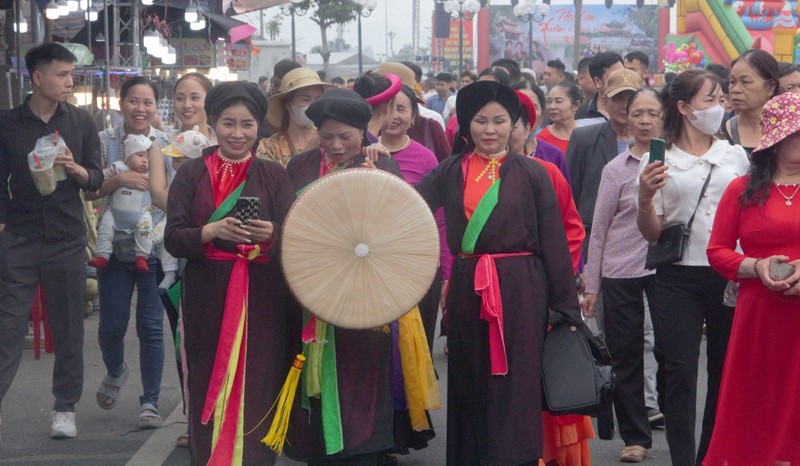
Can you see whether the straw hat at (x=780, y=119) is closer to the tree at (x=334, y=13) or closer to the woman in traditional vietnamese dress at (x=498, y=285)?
the woman in traditional vietnamese dress at (x=498, y=285)

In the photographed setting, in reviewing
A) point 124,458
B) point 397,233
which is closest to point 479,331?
point 397,233

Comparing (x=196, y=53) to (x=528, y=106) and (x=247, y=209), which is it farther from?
(x=247, y=209)

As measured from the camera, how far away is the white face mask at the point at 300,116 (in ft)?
20.9

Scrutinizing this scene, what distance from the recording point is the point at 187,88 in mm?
6598

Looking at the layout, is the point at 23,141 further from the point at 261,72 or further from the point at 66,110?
the point at 261,72

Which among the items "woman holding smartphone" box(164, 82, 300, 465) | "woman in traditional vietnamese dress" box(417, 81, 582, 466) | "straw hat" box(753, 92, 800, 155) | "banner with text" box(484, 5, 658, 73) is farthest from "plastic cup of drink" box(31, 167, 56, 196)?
"banner with text" box(484, 5, 658, 73)

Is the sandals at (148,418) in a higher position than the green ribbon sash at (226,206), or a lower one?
lower

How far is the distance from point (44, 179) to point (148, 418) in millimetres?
1540

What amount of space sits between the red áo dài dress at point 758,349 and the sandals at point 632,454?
1296mm

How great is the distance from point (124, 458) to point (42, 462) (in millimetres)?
414

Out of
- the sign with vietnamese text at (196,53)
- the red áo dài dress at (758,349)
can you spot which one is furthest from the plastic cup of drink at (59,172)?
the sign with vietnamese text at (196,53)

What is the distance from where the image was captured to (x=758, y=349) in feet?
16.1

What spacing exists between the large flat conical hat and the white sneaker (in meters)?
2.52

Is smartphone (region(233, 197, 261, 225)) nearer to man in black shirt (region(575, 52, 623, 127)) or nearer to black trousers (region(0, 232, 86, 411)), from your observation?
black trousers (region(0, 232, 86, 411))
